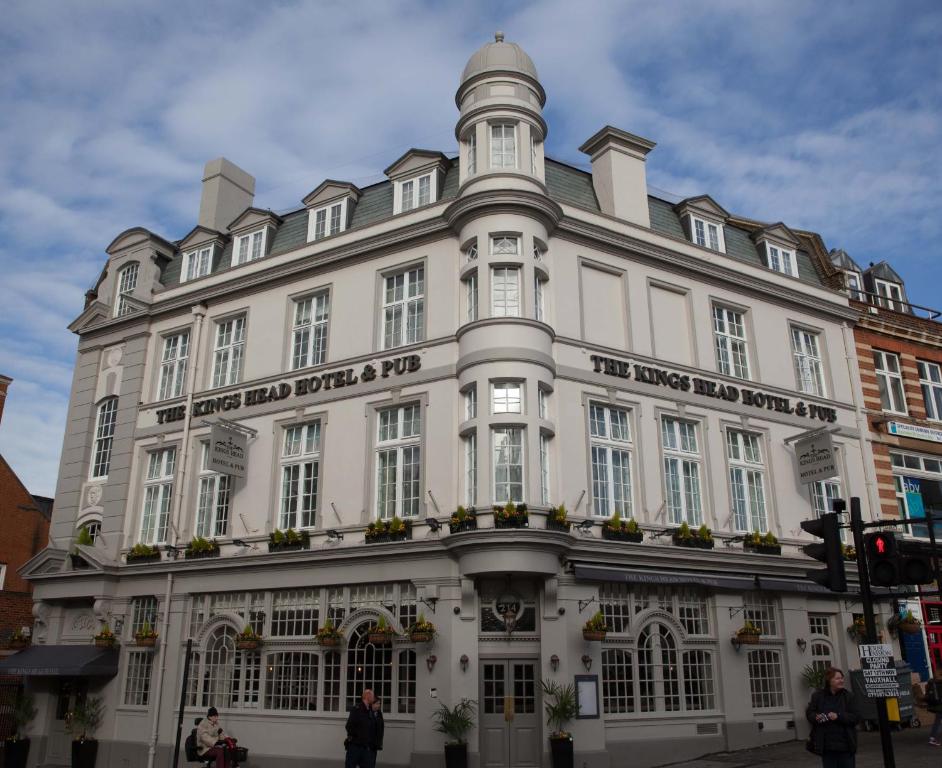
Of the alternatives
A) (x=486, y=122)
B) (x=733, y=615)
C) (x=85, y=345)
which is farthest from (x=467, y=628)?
(x=85, y=345)

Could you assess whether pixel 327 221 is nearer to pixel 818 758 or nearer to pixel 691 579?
pixel 691 579

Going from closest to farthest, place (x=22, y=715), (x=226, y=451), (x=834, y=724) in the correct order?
(x=834, y=724), (x=226, y=451), (x=22, y=715)

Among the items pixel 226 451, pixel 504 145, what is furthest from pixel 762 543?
pixel 226 451

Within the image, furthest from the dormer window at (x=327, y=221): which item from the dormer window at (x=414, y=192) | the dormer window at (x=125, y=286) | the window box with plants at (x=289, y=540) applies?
the window box with plants at (x=289, y=540)

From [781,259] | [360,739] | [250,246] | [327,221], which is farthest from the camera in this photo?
[781,259]

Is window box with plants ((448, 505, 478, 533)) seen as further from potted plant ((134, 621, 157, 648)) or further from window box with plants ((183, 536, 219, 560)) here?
potted plant ((134, 621, 157, 648))

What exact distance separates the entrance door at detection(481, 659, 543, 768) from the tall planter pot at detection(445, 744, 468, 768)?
2.07 ft

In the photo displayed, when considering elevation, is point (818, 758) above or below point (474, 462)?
below

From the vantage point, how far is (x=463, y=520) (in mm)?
19203

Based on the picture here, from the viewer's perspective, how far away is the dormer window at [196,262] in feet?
94.7

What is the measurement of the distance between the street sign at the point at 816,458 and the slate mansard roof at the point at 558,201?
6007mm

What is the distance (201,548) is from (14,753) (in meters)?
7.99

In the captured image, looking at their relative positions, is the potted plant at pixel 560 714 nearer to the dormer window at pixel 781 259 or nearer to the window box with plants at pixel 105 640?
the window box with plants at pixel 105 640

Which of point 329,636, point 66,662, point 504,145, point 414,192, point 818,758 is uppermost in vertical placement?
point 504,145
